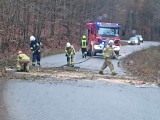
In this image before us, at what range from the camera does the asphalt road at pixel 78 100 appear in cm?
1041

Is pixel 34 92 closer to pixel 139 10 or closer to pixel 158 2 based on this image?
pixel 158 2

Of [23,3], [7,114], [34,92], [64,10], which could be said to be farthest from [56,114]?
[64,10]

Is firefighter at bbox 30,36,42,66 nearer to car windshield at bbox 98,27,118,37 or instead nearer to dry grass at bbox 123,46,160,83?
dry grass at bbox 123,46,160,83

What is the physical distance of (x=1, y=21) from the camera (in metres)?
39.0

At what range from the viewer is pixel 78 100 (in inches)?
500

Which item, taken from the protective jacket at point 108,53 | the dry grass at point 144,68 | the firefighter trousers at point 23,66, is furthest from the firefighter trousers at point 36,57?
the dry grass at point 144,68

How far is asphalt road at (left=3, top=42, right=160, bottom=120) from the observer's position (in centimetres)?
1041

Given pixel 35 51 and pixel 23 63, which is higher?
pixel 35 51

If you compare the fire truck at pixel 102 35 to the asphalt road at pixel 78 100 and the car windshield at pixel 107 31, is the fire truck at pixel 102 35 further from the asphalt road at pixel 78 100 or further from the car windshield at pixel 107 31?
the asphalt road at pixel 78 100

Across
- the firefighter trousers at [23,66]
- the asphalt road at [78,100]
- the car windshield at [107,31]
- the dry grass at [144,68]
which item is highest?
the car windshield at [107,31]

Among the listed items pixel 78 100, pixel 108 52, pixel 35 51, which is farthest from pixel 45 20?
pixel 78 100

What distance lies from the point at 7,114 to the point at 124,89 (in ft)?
21.8

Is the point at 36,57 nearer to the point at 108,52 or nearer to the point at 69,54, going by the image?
the point at 69,54

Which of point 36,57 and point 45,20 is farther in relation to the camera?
point 45,20
